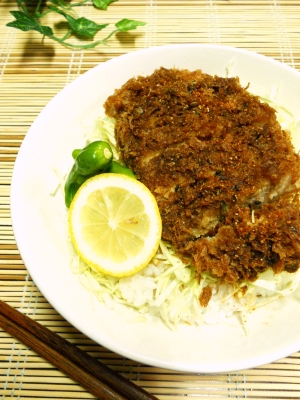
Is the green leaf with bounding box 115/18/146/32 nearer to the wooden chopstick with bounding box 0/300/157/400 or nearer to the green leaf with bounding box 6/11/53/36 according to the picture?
the green leaf with bounding box 6/11/53/36

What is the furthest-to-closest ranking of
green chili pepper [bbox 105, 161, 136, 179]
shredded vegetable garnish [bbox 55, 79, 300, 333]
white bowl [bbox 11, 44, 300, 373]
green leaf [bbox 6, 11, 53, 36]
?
1. green leaf [bbox 6, 11, 53, 36]
2. green chili pepper [bbox 105, 161, 136, 179]
3. shredded vegetable garnish [bbox 55, 79, 300, 333]
4. white bowl [bbox 11, 44, 300, 373]

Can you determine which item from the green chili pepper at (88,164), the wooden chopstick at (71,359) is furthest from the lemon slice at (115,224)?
the wooden chopstick at (71,359)

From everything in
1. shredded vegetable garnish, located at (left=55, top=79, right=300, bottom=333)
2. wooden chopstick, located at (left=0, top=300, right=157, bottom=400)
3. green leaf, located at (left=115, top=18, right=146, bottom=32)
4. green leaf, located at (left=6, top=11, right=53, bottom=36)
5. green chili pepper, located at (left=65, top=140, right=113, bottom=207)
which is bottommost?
wooden chopstick, located at (left=0, top=300, right=157, bottom=400)

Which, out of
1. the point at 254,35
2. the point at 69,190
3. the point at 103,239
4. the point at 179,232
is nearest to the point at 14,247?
the point at 69,190

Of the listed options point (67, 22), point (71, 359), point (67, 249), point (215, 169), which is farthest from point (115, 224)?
point (67, 22)

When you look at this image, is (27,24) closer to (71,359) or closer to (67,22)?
(67,22)

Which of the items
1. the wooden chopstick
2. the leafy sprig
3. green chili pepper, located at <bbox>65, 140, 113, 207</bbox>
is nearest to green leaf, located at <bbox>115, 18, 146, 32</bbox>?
the leafy sprig
